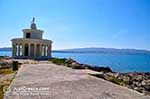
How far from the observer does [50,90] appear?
8164 mm

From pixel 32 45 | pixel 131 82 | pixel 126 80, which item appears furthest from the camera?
pixel 32 45

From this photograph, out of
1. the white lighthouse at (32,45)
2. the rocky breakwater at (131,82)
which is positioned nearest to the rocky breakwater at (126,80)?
the rocky breakwater at (131,82)

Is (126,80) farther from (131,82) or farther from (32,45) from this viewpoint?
(32,45)

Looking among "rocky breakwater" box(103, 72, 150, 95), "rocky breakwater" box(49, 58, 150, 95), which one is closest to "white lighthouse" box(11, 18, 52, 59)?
"rocky breakwater" box(49, 58, 150, 95)

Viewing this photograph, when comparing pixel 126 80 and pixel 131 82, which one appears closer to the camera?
pixel 131 82

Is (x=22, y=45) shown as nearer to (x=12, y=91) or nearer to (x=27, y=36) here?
(x=27, y=36)

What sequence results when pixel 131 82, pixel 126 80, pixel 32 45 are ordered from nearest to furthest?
1. pixel 131 82
2. pixel 126 80
3. pixel 32 45

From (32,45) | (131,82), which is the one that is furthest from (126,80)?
(32,45)

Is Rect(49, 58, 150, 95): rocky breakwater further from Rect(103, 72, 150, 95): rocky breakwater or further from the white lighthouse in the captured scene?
the white lighthouse

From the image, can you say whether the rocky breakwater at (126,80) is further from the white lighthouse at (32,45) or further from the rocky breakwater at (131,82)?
the white lighthouse at (32,45)

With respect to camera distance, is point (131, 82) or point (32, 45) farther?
point (32, 45)

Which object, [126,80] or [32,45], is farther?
[32,45]

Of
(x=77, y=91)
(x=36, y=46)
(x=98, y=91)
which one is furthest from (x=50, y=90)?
A: (x=36, y=46)

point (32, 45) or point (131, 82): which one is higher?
point (32, 45)
